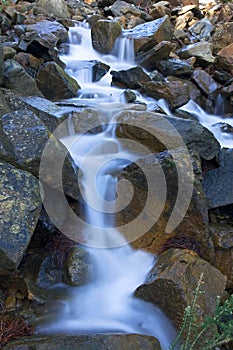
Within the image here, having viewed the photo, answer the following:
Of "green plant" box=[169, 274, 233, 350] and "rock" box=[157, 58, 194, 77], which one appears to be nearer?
"green plant" box=[169, 274, 233, 350]

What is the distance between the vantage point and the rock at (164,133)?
13.8ft

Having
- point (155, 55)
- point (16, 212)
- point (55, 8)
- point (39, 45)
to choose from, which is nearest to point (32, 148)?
point (16, 212)

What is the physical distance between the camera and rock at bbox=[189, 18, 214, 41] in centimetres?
1078

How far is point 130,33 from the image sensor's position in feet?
30.4

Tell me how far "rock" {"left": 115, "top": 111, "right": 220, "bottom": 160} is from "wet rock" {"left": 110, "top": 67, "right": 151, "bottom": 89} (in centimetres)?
269

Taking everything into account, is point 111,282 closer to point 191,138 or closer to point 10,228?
point 10,228

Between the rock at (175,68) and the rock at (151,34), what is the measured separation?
0.82 metres

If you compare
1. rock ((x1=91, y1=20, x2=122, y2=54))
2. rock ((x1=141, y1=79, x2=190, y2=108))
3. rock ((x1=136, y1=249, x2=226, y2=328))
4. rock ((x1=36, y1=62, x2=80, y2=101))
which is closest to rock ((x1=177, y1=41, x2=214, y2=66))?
rock ((x1=91, y1=20, x2=122, y2=54))

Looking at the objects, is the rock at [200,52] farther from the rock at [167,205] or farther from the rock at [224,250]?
the rock at [224,250]

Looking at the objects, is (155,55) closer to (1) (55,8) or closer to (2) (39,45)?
(2) (39,45)

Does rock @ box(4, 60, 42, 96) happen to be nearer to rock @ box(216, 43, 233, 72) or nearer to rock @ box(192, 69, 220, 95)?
rock @ box(192, 69, 220, 95)

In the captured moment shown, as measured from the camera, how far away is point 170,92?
655 cm

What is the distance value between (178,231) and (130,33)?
7174mm

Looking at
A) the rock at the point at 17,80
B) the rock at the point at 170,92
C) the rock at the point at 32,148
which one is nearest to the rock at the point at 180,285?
the rock at the point at 32,148
